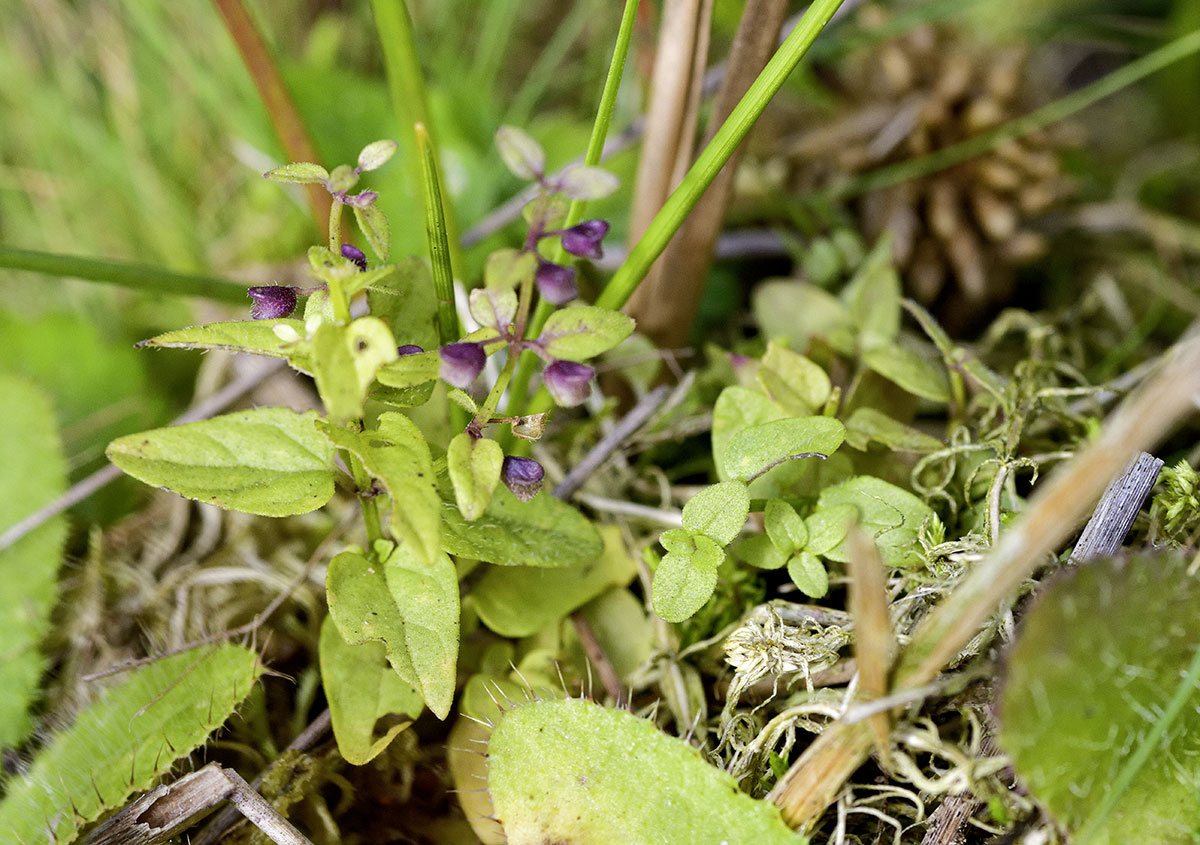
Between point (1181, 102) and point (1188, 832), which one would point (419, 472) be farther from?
point (1181, 102)

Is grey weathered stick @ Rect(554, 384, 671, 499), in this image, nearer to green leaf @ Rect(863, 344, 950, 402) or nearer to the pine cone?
green leaf @ Rect(863, 344, 950, 402)

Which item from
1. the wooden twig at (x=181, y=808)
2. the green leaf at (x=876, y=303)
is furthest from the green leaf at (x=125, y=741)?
the green leaf at (x=876, y=303)

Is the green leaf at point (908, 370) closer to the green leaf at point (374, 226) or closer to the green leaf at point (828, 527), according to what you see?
the green leaf at point (828, 527)

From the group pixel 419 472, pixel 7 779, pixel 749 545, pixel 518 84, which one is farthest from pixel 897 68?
pixel 7 779

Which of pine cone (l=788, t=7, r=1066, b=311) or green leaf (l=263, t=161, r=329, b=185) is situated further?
pine cone (l=788, t=7, r=1066, b=311)

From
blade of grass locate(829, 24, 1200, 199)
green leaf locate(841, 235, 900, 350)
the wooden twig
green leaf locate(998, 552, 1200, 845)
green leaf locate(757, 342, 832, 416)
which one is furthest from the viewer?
blade of grass locate(829, 24, 1200, 199)

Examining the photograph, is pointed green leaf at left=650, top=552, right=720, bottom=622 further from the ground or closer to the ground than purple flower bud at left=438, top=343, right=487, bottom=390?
closer to the ground

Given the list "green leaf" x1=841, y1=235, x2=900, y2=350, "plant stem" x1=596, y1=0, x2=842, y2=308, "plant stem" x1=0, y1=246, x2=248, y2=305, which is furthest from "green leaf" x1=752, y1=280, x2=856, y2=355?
"plant stem" x1=0, y1=246, x2=248, y2=305

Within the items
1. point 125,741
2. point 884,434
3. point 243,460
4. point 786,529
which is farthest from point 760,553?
point 125,741
